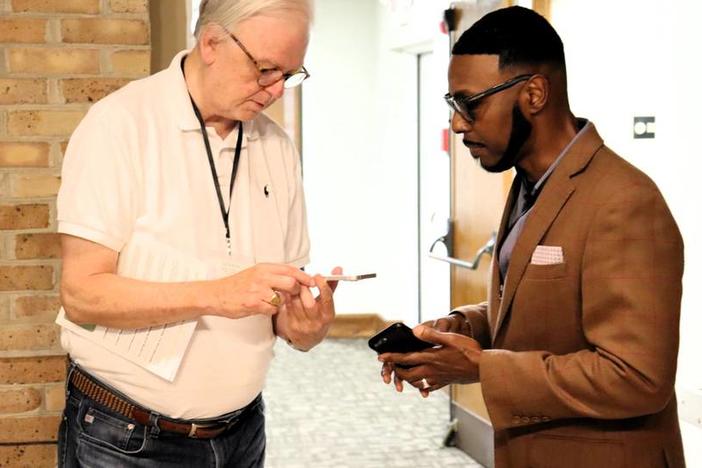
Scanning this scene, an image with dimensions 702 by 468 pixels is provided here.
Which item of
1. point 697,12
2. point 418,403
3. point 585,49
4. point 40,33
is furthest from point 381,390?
point 40,33

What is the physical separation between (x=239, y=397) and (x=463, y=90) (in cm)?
77

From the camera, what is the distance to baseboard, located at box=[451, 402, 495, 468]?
457 cm

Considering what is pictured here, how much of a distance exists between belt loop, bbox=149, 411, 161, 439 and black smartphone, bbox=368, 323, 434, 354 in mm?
470

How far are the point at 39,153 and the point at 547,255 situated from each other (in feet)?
4.56

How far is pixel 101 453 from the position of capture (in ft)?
5.66

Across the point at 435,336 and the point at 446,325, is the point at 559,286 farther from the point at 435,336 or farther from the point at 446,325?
the point at 446,325

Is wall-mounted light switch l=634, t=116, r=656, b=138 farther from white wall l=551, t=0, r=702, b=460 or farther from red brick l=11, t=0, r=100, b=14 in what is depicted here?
red brick l=11, t=0, r=100, b=14

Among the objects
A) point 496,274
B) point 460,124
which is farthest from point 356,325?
point 460,124

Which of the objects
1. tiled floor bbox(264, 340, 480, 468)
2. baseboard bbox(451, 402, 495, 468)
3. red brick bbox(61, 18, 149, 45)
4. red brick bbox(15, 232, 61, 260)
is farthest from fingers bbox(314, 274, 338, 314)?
tiled floor bbox(264, 340, 480, 468)

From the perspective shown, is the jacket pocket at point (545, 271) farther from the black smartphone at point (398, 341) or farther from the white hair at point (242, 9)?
the white hair at point (242, 9)

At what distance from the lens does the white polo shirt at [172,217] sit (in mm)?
1651

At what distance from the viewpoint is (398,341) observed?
1836 mm

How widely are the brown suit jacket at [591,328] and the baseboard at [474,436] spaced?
2838 mm

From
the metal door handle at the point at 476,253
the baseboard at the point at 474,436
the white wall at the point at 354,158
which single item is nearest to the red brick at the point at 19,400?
the metal door handle at the point at 476,253
